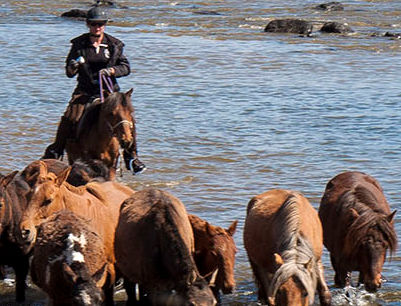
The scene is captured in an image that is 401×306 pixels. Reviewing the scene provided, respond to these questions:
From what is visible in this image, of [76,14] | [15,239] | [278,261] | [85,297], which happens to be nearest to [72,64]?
[15,239]

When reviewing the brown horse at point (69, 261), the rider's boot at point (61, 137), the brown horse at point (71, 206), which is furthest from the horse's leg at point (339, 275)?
the rider's boot at point (61, 137)

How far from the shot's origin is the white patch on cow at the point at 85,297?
265 inches

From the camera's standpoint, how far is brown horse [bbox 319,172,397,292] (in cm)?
817

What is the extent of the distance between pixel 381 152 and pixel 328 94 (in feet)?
18.2

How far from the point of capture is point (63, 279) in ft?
22.9

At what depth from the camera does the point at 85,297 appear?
673 centimetres

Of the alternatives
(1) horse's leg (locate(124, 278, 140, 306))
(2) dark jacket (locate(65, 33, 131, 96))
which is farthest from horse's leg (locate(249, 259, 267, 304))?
(2) dark jacket (locate(65, 33, 131, 96))

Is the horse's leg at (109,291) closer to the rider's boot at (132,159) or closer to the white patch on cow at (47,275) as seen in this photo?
the white patch on cow at (47,275)

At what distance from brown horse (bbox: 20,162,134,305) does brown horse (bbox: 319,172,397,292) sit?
2.02 meters

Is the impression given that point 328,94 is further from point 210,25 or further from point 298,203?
point 210,25

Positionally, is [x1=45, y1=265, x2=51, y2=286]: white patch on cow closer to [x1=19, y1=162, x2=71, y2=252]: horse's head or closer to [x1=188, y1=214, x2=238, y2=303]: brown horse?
[x1=19, y1=162, x2=71, y2=252]: horse's head

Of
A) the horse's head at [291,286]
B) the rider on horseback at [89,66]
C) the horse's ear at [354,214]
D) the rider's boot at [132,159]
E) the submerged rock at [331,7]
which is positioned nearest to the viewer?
the horse's head at [291,286]

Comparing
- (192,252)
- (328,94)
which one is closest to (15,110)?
(328,94)

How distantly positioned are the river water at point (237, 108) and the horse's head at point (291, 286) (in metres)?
2.10
